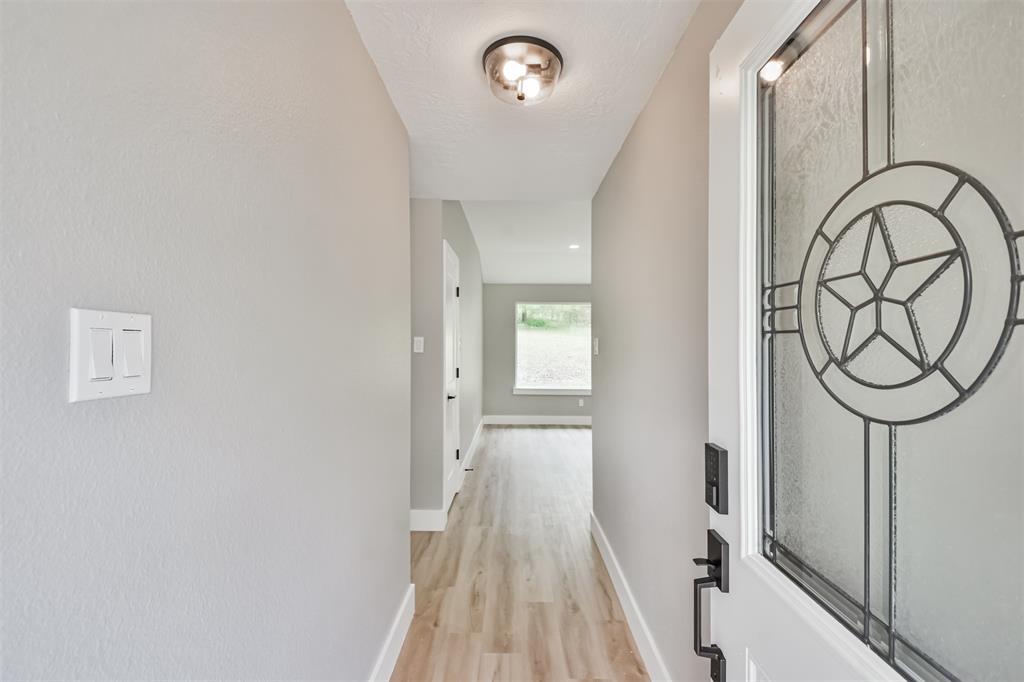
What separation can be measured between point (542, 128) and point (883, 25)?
5.31 feet

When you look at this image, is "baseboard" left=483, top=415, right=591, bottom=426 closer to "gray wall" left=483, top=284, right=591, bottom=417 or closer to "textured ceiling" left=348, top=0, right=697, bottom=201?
"gray wall" left=483, top=284, right=591, bottom=417

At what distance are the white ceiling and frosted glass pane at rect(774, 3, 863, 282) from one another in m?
2.93

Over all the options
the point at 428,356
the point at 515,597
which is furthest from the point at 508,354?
the point at 515,597

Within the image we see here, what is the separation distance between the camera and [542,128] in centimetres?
206

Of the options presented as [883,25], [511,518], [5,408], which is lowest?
[511,518]

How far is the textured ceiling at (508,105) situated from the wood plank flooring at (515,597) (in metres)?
2.29

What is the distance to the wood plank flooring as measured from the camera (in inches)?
73.7

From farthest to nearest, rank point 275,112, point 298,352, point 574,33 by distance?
point 574,33, point 298,352, point 275,112

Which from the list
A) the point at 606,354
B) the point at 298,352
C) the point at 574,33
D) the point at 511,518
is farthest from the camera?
the point at 511,518

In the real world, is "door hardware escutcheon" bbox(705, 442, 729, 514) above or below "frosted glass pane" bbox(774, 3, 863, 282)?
below

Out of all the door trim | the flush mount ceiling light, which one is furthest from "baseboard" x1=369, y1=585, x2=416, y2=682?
the flush mount ceiling light

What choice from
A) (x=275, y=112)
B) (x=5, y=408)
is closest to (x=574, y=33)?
(x=275, y=112)

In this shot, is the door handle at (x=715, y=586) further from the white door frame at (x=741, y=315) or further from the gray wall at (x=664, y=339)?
the gray wall at (x=664, y=339)

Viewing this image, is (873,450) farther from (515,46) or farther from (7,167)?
(515,46)
